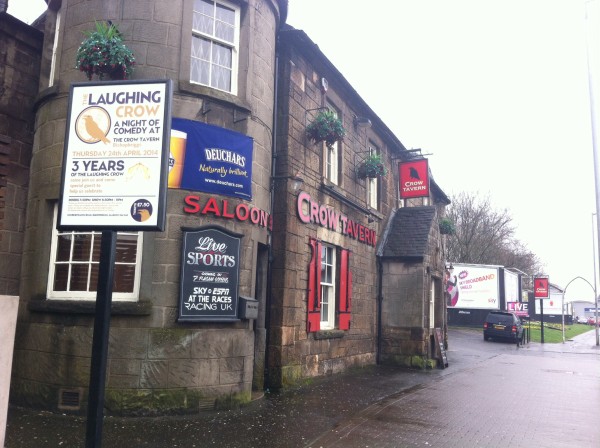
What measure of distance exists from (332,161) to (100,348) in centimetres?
1062

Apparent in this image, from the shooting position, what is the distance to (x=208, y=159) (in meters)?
8.99

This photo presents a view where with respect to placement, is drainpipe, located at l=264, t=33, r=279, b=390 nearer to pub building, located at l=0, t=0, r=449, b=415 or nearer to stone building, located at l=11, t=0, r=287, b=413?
pub building, located at l=0, t=0, r=449, b=415

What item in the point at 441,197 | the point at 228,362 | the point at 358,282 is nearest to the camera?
the point at 228,362

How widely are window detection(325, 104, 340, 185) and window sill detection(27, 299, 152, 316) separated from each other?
699 cm

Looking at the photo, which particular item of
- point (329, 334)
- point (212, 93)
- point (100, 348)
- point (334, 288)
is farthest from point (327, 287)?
point (100, 348)

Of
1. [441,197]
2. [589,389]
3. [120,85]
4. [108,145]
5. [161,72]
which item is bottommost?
[589,389]

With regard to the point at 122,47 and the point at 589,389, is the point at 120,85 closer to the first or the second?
the point at 122,47

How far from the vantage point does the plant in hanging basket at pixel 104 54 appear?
26.5 feet

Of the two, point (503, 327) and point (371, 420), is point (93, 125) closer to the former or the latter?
point (371, 420)

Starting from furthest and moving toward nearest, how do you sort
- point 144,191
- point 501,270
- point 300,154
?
1. point 501,270
2. point 300,154
3. point 144,191

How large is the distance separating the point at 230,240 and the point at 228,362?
79.9 inches

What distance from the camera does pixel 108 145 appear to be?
4934 mm

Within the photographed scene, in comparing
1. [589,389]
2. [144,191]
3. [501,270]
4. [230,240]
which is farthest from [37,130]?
[501,270]

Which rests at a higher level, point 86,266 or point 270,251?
point 270,251
